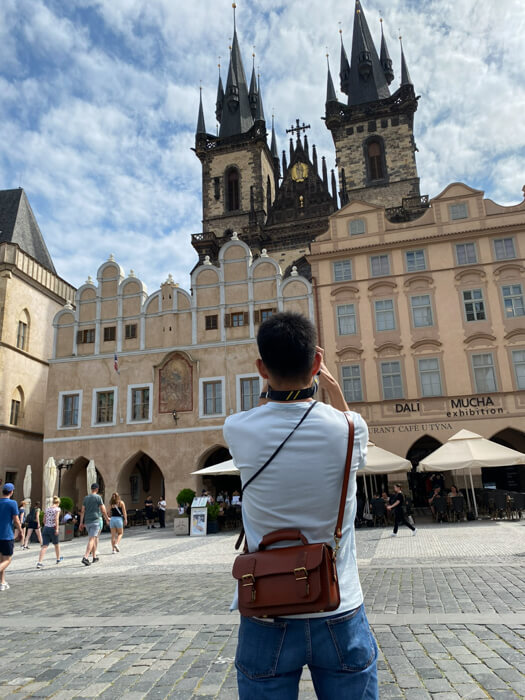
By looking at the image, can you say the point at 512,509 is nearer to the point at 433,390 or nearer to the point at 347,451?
the point at 433,390

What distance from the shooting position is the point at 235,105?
5059 cm

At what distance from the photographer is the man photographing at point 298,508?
1.75 m

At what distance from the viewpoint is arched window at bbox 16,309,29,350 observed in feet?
101

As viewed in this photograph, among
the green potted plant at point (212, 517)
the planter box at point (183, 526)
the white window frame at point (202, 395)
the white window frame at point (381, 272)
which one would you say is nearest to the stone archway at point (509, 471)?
the white window frame at point (381, 272)

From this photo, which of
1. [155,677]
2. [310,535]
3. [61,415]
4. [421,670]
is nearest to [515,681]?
[421,670]

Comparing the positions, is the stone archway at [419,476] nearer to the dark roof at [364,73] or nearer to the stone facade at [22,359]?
the stone facade at [22,359]

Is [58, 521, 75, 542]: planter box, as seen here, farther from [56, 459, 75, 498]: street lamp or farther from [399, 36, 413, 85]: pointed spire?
[399, 36, 413, 85]: pointed spire

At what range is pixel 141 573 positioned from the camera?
998 centimetres

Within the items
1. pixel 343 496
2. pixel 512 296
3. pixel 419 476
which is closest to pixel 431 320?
pixel 512 296

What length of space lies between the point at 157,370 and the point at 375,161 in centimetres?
2609

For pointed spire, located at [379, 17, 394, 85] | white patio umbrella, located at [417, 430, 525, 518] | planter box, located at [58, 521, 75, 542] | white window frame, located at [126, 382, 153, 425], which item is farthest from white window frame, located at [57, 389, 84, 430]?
pointed spire, located at [379, 17, 394, 85]

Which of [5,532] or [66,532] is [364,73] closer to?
[66,532]

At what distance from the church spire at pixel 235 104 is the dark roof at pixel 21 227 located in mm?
19724

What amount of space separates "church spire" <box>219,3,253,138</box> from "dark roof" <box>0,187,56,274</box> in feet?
64.7
